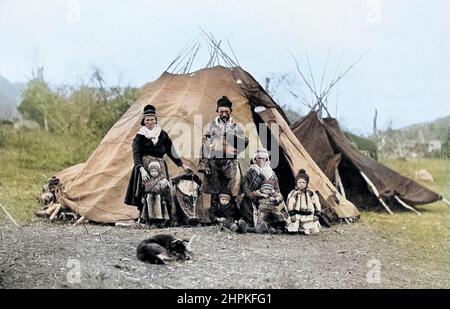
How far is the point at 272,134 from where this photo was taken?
4.62 metres

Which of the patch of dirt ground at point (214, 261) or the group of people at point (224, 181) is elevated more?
the group of people at point (224, 181)

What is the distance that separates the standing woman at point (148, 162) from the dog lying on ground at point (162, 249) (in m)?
0.22

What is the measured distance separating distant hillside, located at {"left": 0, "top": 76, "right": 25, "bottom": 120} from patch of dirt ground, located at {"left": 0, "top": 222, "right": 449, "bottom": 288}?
746 mm

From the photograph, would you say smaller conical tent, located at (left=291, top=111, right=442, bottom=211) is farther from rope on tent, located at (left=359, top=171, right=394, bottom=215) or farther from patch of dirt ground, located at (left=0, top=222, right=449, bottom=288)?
patch of dirt ground, located at (left=0, top=222, right=449, bottom=288)

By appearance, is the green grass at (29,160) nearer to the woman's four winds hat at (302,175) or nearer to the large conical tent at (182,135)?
the large conical tent at (182,135)

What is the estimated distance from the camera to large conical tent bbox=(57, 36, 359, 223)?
446 centimetres

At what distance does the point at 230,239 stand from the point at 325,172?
87cm

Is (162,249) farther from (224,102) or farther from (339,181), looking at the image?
(339,181)

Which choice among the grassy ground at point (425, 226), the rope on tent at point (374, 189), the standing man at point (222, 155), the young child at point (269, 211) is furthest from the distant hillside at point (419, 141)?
the standing man at point (222, 155)

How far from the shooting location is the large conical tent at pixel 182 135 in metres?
4.46

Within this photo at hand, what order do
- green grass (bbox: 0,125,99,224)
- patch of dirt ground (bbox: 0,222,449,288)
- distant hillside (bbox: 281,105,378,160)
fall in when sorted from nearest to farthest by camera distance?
patch of dirt ground (bbox: 0,222,449,288) → green grass (bbox: 0,125,99,224) → distant hillside (bbox: 281,105,378,160)

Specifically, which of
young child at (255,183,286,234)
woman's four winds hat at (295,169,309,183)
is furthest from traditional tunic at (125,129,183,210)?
woman's four winds hat at (295,169,309,183)

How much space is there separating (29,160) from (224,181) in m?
1.30
